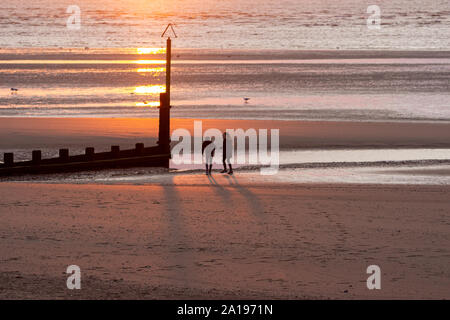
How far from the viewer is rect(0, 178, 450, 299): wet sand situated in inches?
490

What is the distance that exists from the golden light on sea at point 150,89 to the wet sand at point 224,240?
34.4 meters

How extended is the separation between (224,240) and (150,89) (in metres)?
43.1

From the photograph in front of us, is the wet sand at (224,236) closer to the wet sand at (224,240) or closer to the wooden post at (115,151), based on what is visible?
the wet sand at (224,240)

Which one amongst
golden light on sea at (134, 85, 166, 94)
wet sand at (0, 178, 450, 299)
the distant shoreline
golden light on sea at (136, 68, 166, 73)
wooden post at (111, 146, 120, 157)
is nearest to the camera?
wet sand at (0, 178, 450, 299)

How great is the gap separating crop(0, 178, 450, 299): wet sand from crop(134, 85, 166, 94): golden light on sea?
113 feet

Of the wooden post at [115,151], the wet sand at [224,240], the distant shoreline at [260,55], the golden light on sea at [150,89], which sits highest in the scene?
the distant shoreline at [260,55]

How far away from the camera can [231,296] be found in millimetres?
12039

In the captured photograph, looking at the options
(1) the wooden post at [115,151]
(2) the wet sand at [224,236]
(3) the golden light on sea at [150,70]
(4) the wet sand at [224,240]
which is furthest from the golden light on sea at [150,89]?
(4) the wet sand at [224,240]

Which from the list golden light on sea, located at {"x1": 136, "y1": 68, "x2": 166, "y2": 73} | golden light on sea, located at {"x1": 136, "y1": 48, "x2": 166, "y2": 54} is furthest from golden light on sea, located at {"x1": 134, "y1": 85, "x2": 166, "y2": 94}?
golden light on sea, located at {"x1": 136, "y1": 48, "x2": 166, "y2": 54}

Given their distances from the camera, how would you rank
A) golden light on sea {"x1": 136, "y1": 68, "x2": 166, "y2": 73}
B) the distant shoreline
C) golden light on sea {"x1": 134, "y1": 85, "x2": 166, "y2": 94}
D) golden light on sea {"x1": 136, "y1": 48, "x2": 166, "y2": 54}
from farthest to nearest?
1. golden light on sea {"x1": 136, "y1": 48, "x2": 166, "y2": 54}
2. the distant shoreline
3. golden light on sea {"x1": 136, "y1": 68, "x2": 166, "y2": 73}
4. golden light on sea {"x1": 134, "y1": 85, "x2": 166, "y2": 94}

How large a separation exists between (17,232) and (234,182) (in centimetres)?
714

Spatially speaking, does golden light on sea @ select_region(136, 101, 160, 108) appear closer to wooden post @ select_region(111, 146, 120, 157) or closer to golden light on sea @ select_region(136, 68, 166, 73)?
wooden post @ select_region(111, 146, 120, 157)

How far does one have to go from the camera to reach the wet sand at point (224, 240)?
490 inches

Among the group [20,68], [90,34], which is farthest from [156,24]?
[20,68]
